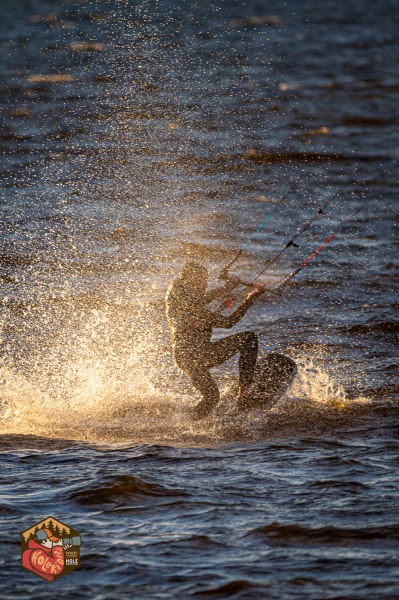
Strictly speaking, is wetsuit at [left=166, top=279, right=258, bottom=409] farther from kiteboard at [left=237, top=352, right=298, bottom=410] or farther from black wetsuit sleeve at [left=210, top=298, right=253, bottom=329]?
kiteboard at [left=237, top=352, right=298, bottom=410]

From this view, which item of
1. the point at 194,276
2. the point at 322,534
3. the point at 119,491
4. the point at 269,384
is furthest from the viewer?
the point at 269,384

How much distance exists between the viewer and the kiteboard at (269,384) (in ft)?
39.9

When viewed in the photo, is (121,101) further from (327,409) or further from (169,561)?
(169,561)

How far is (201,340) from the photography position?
12.1m

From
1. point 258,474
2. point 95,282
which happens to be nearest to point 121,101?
point 95,282

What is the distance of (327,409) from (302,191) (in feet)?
45.9

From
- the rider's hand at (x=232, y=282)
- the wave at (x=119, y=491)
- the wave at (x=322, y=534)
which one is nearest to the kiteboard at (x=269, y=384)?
the rider's hand at (x=232, y=282)

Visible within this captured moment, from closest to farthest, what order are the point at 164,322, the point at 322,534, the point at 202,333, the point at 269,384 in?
1. the point at 322,534
2. the point at 202,333
3. the point at 269,384
4. the point at 164,322

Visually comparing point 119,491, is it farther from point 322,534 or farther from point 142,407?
point 142,407

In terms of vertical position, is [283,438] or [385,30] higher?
[385,30]

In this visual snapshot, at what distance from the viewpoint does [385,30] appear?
5150 centimetres

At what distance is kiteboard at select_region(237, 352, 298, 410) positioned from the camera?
39.9ft

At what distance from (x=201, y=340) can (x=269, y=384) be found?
93 cm
